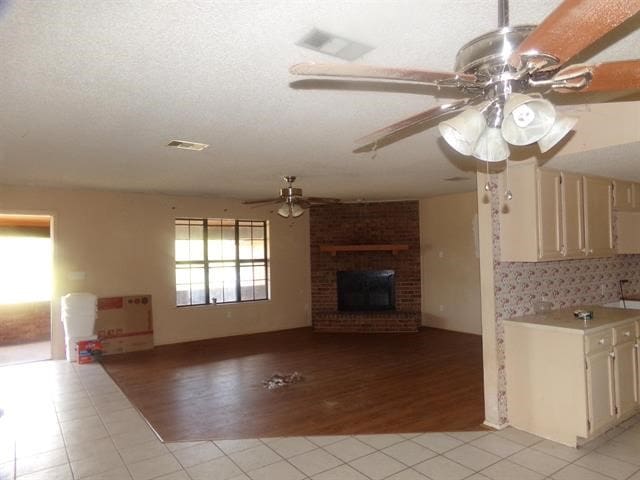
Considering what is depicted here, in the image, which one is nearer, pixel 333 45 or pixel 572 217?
pixel 333 45

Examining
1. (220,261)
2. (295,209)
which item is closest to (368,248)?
(220,261)

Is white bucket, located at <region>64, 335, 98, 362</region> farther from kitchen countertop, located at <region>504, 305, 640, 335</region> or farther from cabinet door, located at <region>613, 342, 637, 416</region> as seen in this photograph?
cabinet door, located at <region>613, 342, 637, 416</region>

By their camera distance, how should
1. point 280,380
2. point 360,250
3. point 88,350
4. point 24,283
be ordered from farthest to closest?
point 360,250 → point 24,283 → point 88,350 → point 280,380

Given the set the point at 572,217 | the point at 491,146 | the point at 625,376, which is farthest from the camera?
the point at 572,217

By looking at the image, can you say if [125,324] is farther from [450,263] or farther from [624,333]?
[624,333]

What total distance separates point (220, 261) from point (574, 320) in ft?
18.3

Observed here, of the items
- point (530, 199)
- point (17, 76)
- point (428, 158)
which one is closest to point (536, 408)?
point (530, 199)

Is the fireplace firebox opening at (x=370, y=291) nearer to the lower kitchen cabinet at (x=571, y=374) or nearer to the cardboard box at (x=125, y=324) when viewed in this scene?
the cardboard box at (x=125, y=324)

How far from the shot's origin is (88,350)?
5.69 meters

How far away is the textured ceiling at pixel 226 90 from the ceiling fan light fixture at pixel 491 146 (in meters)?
0.49

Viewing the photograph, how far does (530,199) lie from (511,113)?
237cm

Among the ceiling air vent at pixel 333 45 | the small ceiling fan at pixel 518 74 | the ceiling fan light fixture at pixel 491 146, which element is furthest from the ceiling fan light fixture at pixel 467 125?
the ceiling air vent at pixel 333 45

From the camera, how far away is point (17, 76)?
2.15 meters

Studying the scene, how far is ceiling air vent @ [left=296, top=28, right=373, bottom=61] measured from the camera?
179 cm
